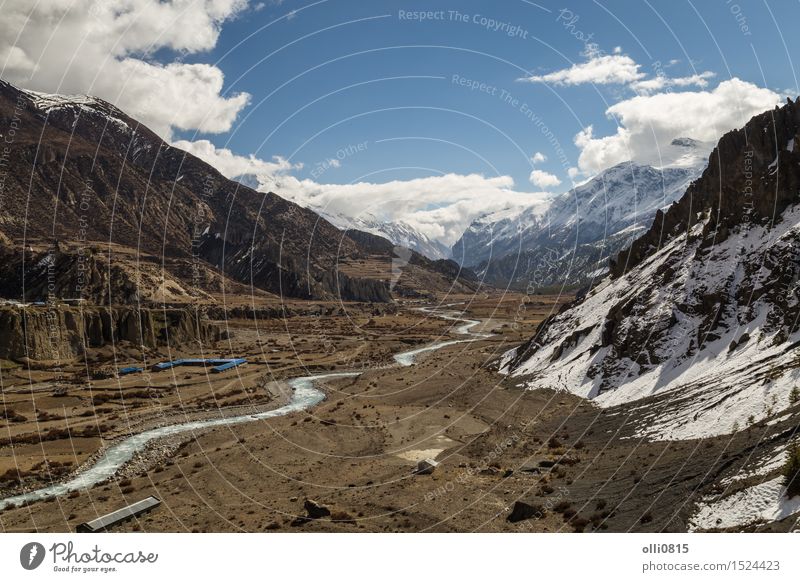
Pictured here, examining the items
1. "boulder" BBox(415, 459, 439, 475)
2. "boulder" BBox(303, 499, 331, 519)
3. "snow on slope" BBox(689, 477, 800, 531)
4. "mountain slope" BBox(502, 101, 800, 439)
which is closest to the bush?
"snow on slope" BBox(689, 477, 800, 531)

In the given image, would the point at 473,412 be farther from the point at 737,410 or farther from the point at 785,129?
the point at 785,129

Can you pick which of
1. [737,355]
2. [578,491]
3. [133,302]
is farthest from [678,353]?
[133,302]

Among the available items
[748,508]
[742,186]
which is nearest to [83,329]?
[748,508]

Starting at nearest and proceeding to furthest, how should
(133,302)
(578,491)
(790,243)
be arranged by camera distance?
(578,491) → (790,243) → (133,302)

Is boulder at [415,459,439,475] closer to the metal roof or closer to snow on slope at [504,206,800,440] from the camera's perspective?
snow on slope at [504,206,800,440]

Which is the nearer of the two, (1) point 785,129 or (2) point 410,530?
(2) point 410,530

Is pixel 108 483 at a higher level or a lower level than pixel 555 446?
lower
